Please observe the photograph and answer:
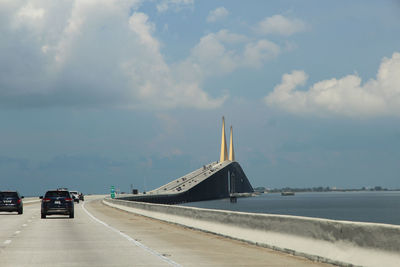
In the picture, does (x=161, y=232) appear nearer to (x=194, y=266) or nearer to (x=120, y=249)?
(x=120, y=249)

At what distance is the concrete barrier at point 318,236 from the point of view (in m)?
12.4

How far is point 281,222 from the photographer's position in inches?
715

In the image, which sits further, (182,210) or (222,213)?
(182,210)

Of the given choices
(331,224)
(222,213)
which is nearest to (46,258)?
(331,224)

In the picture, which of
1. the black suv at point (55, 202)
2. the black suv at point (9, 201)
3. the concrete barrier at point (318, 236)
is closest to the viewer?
the concrete barrier at point (318, 236)

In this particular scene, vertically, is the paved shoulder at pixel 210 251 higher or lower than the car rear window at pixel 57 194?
lower

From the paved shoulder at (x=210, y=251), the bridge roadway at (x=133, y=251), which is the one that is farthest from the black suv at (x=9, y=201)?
the paved shoulder at (x=210, y=251)

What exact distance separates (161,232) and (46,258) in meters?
11.1

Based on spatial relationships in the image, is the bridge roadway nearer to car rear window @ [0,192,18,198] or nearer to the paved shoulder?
the paved shoulder

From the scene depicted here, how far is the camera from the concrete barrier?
12.4 metres

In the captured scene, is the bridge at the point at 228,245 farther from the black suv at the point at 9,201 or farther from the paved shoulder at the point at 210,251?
the black suv at the point at 9,201

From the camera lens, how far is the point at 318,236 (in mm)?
15578

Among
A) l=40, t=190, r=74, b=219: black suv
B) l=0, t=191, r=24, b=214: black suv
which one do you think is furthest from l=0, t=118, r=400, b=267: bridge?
l=0, t=191, r=24, b=214: black suv

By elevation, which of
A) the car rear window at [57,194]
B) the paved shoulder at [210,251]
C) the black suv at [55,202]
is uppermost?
the car rear window at [57,194]
